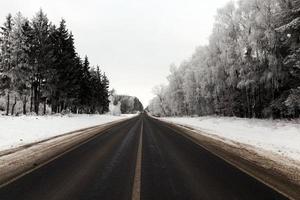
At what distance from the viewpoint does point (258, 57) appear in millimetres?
30109

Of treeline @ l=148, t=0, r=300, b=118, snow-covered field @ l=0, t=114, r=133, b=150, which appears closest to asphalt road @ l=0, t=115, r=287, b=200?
snow-covered field @ l=0, t=114, r=133, b=150

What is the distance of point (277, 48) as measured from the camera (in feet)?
89.1

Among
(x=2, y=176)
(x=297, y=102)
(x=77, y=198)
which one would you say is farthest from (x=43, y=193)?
(x=297, y=102)

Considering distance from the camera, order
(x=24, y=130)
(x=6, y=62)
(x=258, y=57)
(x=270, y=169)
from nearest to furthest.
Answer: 1. (x=270, y=169)
2. (x=24, y=130)
3. (x=258, y=57)
4. (x=6, y=62)

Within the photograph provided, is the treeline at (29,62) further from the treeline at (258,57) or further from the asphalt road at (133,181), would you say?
the asphalt road at (133,181)

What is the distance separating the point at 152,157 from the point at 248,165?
3.29 m

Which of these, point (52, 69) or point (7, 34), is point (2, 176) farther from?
point (7, 34)

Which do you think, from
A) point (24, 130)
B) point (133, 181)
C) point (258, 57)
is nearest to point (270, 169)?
point (133, 181)

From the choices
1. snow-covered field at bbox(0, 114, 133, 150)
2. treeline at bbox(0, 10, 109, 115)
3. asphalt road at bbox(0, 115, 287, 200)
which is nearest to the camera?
asphalt road at bbox(0, 115, 287, 200)

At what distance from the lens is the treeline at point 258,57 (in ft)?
77.9

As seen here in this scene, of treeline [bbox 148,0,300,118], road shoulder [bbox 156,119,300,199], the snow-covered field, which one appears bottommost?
road shoulder [bbox 156,119,300,199]

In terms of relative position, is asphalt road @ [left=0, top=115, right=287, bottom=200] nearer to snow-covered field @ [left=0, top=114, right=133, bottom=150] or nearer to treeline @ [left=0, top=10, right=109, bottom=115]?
snow-covered field @ [left=0, top=114, right=133, bottom=150]

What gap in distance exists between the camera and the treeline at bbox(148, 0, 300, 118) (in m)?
23.7

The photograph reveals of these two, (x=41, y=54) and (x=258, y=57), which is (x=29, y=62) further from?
(x=258, y=57)
